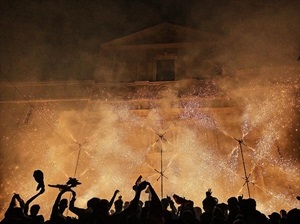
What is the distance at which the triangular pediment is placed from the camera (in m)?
15.8

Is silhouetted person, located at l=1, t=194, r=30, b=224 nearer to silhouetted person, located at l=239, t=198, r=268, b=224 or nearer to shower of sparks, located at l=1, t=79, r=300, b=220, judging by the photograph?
silhouetted person, located at l=239, t=198, r=268, b=224

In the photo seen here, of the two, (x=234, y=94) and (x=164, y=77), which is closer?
(x=234, y=94)

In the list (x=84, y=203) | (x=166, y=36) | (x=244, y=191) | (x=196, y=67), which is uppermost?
(x=166, y=36)

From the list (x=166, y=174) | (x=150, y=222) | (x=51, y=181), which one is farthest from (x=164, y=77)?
(x=150, y=222)

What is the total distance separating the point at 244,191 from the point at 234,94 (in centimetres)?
487

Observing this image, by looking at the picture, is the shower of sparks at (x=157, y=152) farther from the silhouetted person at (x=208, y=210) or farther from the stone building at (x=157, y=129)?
the silhouetted person at (x=208, y=210)

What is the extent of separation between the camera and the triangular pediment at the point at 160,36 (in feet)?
51.9

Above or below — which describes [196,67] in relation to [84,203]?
above

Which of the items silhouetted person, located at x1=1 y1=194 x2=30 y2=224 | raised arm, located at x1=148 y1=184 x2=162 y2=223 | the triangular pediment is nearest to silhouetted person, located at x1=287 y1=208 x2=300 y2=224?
raised arm, located at x1=148 y1=184 x2=162 y2=223

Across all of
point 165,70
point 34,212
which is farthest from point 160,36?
point 34,212

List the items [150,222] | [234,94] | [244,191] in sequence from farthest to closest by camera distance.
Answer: [234,94], [244,191], [150,222]

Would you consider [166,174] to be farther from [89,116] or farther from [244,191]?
[89,116]

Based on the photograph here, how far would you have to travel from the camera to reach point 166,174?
11.7 m

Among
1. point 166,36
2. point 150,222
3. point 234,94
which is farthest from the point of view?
point 166,36
